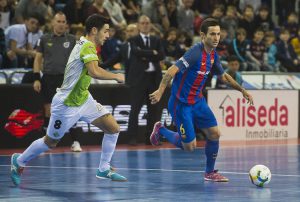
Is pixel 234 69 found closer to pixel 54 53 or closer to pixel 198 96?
pixel 54 53

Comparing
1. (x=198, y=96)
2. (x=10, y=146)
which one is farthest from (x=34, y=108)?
(x=198, y=96)

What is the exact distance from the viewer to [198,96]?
1217 cm

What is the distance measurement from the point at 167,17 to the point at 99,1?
2.68 metres

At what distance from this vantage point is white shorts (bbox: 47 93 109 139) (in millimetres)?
11328

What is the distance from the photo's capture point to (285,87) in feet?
70.8

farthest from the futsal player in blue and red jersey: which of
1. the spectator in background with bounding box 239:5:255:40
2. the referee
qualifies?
the spectator in background with bounding box 239:5:255:40

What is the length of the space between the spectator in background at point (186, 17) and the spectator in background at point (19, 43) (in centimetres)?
543

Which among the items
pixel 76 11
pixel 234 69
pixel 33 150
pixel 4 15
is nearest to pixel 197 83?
pixel 33 150

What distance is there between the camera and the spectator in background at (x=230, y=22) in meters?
23.6

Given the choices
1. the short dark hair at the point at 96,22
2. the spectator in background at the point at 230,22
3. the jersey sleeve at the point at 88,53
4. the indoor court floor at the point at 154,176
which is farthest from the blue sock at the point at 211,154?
the spectator in background at the point at 230,22

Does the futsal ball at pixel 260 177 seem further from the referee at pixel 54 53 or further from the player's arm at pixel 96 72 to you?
the referee at pixel 54 53

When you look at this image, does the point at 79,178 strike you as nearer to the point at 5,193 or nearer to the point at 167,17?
the point at 5,193

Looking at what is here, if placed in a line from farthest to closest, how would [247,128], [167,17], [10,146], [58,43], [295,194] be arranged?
[167,17] → [247,128] → [10,146] → [58,43] → [295,194]

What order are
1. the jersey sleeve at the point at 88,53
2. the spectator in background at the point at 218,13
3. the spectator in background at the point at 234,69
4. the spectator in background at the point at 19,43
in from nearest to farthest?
the jersey sleeve at the point at 88,53
the spectator in background at the point at 19,43
the spectator in background at the point at 234,69
the spectator in background at the point at 218,13
